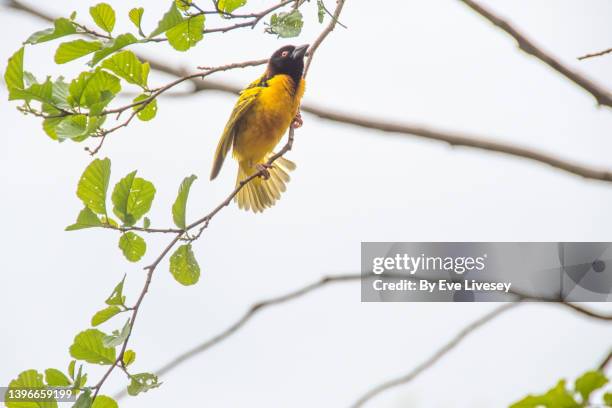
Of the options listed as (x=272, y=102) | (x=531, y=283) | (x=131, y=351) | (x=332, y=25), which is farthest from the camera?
(x=272, y=102)

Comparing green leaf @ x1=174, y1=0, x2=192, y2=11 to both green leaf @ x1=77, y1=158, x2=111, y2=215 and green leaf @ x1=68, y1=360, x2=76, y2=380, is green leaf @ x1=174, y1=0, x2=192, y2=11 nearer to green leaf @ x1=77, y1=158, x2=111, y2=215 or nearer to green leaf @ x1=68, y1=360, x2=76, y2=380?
green leaf @ x1=77, y1=158, x2=111, y2=215

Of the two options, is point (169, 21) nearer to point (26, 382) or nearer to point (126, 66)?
point (126, 66)

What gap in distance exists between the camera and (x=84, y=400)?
2.28 meters

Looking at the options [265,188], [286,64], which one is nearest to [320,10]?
[286,64]

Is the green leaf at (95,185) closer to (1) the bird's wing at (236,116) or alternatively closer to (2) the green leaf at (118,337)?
(2) the green leaf at (118,337)

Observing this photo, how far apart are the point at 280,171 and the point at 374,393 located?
2.99 metres

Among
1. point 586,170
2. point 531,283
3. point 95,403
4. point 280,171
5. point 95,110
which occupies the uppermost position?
point 280,171

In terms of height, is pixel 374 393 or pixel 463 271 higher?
pixel 463 271

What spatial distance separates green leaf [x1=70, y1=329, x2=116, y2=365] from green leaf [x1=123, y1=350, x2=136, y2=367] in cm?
6

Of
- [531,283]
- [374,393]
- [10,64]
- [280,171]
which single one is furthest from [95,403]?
[280,171]

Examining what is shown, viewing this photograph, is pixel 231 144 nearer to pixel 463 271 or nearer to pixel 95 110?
pixel 463 271

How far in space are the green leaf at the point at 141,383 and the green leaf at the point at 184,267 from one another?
0.35 meters

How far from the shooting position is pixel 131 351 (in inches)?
98.6

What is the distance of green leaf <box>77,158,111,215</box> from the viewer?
8.09 feet
